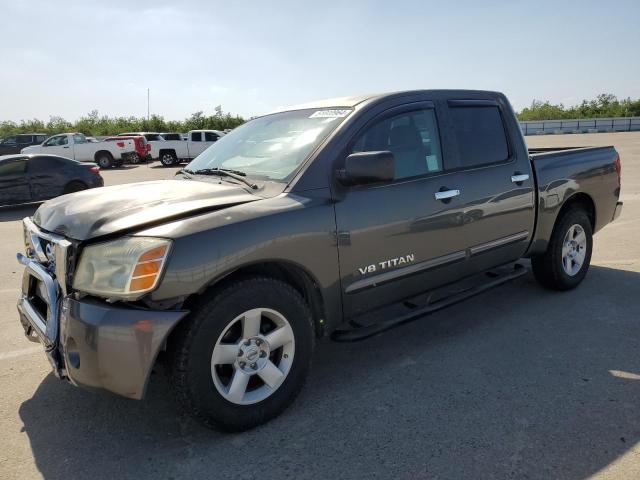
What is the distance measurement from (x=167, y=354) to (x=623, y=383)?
2716 millimetres

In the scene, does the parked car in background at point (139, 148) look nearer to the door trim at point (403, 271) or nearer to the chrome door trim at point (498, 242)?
the chrome door trim at point (498, 242)

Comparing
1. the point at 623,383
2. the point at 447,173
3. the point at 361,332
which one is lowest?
the point at 623,383

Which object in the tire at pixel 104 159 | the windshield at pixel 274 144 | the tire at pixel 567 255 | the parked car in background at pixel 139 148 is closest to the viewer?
the windshield at pixel 274 144

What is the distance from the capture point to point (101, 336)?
2.40m

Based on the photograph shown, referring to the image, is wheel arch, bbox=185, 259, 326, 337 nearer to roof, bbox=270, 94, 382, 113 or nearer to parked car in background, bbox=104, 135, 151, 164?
roof, bbox=270, 94, 382, 113

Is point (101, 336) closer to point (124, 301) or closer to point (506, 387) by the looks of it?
point (124, 301)

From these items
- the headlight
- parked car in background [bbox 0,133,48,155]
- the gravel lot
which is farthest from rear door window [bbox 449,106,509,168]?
parked car in background [bbox 0,133,48,155]

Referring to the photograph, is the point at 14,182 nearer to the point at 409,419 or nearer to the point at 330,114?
the point at 330,114

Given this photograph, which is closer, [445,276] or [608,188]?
[445,276]

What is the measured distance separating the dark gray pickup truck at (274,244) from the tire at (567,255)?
47cm

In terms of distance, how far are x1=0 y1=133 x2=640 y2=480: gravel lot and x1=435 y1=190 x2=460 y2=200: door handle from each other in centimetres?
111

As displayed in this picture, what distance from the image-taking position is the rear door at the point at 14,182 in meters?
11.5

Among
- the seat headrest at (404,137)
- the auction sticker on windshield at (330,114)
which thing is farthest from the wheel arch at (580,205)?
the auction sticker on windshield at (330,114)

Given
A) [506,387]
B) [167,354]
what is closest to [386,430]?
[506,387]
